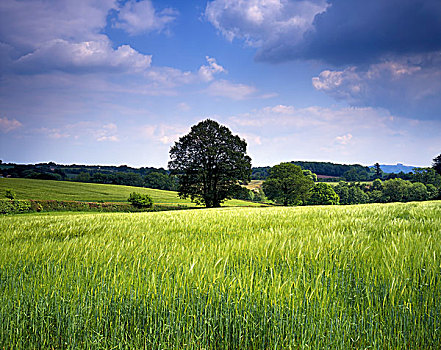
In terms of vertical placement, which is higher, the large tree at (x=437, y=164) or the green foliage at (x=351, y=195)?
the large tree at (x=437, y=164)

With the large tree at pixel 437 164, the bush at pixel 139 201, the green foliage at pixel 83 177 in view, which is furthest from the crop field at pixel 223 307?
the large tree at pixel 437 164

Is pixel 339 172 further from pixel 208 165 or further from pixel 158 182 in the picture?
pixel 208 165

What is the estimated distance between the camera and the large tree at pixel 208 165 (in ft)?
126

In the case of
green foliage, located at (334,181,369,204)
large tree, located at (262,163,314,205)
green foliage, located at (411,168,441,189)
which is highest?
green foliage, located at (411,168,441,189)

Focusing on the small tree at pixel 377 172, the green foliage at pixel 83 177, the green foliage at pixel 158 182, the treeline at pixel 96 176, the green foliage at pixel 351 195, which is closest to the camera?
the treeline at pixel 96 176

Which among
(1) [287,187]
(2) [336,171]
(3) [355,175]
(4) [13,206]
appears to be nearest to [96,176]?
(4) [13,206]

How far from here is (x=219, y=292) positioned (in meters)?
1.86

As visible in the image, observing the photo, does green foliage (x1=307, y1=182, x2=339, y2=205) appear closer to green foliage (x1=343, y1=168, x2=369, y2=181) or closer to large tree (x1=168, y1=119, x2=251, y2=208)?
large tree (x1=168, y1=119, x2=251, y2=208)

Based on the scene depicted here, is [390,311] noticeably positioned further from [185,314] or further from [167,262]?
[167,262]

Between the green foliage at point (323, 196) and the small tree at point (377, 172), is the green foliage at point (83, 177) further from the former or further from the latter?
the small tree at point (377, 172)

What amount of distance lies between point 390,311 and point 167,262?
6.05ft

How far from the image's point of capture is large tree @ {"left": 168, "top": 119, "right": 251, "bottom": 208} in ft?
126

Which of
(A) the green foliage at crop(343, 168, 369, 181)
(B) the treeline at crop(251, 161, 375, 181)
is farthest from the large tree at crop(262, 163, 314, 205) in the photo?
(A) the green foliage at crop(343, 168, 369, 181)

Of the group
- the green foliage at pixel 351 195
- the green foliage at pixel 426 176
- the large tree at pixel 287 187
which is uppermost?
the green foliage at pixel 426 176
